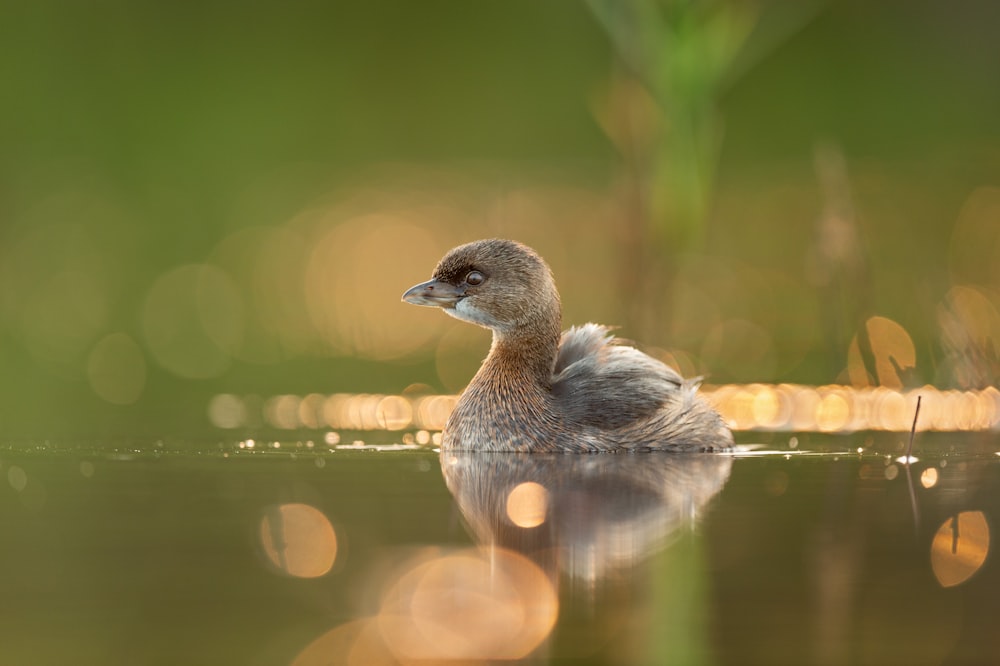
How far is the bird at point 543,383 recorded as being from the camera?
7.48 m

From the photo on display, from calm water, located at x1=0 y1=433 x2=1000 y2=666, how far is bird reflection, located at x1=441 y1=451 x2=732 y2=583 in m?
0.02

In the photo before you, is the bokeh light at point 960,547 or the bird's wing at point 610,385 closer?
the bokeh light at point 960,547

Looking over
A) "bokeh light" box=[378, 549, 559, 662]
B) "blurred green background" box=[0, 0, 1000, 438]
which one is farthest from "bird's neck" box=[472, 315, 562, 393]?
"bokeh light" box=[378, 549, 559, 662]

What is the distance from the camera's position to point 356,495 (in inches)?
230

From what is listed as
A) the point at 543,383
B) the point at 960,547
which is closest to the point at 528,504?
the point at 960,547

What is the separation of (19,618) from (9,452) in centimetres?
385

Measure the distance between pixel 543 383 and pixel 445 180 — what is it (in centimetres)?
1076

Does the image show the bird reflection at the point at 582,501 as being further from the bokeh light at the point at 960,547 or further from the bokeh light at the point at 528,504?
the bokeh light at the point at 960,547

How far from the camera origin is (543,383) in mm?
7898

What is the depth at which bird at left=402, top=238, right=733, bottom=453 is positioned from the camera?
748cm

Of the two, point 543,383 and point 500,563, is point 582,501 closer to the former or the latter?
point 500,563

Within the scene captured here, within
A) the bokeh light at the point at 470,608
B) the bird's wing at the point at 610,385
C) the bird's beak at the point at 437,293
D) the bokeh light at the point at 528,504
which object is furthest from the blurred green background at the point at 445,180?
the bokeh light at the point at 470,608

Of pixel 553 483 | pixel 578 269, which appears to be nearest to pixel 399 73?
pixel 578 269

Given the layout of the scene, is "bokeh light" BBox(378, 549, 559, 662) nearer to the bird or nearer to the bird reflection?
the bird reflection
